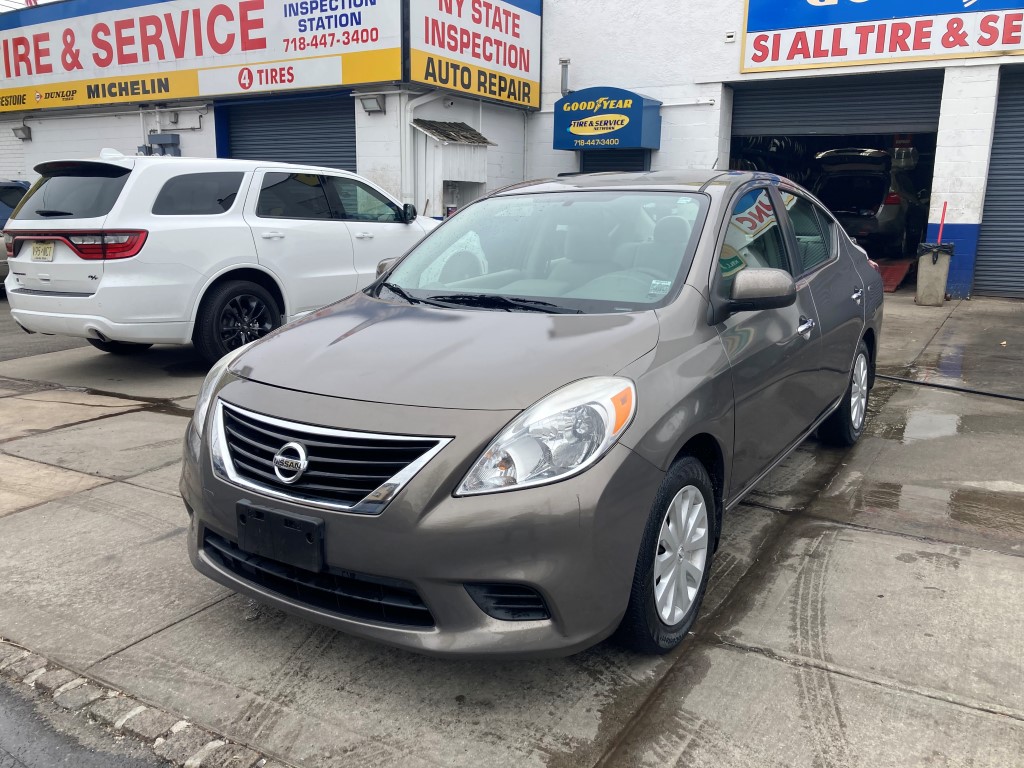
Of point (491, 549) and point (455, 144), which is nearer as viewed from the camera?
point (491, 549)

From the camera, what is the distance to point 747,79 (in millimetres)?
13227

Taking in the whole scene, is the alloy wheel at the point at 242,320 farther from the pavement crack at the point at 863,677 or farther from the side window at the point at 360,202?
the pavement crack at the point at 863,677

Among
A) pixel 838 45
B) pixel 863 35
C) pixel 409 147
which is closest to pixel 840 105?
pixel 838 45

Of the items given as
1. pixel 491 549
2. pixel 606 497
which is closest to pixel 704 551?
pixel 606 497

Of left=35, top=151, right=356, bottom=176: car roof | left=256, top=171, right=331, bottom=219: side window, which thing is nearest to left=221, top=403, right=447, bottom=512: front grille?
left=35, top=151, right=356, bottom=176: car roof

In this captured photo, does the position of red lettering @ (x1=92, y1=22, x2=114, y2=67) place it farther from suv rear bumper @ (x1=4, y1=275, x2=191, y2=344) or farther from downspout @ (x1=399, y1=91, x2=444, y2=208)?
suv rear bumper @ (x1=4, y1=275, x2=191, y2=344)

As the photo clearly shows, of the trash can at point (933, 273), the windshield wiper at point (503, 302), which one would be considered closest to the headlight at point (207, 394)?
the windshield wiper at point (503, 302)

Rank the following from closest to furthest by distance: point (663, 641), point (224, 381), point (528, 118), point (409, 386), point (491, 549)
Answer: point (491, 549) < point (409, 386) < point (663, 641) < point (224, 381) < point (528, 118)

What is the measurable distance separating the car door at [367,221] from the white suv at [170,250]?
17cm

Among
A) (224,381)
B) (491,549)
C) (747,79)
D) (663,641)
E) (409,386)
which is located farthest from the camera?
(747,79)

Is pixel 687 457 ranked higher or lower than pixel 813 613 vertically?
higher

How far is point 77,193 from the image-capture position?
21.5ft

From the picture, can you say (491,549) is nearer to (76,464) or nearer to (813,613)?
(813,613)

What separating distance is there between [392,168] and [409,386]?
37.4 ft
